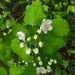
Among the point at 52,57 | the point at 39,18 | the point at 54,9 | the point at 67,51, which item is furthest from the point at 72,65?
the point at 39,18

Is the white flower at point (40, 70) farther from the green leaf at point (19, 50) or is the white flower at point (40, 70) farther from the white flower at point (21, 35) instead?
the white flower at point (21, 35)

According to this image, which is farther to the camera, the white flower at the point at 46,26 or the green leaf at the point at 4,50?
the green leaf at the point at 4,50

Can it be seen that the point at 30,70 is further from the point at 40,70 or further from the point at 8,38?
the point at 8,38

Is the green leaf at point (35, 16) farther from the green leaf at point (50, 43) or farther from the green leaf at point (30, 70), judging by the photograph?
the green leaf at point (30, 70)

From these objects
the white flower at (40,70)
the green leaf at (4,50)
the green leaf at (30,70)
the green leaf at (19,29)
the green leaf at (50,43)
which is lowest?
the white flower at (40,70)

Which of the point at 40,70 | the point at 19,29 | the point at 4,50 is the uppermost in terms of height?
the point at 19,29

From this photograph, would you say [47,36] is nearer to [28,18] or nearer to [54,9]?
[28,18]

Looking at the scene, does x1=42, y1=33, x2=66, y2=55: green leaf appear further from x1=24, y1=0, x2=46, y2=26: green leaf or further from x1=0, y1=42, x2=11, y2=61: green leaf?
x1=0, y1=42, x2=11, y2=61: green leaf

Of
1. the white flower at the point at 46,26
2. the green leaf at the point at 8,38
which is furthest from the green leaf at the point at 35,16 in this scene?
the green leaf at the point at 8,38

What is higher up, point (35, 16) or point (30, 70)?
point (35, 16)

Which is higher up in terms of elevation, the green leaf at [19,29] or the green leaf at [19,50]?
the green leaf at [19,29]

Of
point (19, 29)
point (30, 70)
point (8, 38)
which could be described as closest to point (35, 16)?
point (19, 29)
